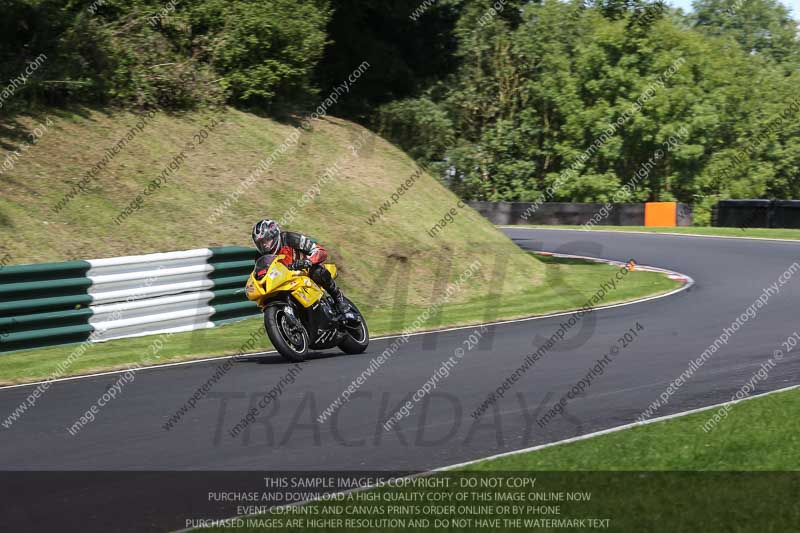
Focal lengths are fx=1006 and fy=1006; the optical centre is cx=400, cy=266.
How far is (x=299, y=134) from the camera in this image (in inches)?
942

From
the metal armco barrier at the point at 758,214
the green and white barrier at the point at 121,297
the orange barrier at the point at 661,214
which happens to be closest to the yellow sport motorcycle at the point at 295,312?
the green and white barrier at the point at 121,297

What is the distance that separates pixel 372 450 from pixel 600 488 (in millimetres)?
1863

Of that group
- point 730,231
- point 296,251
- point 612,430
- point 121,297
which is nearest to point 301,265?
point 296,251

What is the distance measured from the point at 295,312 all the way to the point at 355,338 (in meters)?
0.99

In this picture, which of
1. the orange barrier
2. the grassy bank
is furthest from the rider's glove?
the orange barrier

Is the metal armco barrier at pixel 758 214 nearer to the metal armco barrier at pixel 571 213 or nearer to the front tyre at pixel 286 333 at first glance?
the metal armco barrier at pixel 571 213

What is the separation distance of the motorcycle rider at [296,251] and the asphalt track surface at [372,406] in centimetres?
91

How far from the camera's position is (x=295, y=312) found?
12195 millimetres

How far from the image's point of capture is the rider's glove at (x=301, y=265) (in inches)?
476

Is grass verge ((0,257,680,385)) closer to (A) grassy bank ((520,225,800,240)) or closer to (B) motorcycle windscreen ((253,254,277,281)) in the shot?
(B) motorcycle windscreen ((253,254,277,281))

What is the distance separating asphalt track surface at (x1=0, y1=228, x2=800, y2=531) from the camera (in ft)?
23.5

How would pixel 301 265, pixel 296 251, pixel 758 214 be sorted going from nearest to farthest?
1. pixel 301 265
2. pixel 296 251
3. pixel 758 214

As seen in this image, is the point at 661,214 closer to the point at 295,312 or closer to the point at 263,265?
the point at 295,312

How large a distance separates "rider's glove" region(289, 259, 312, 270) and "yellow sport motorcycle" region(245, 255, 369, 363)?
0.06 m
